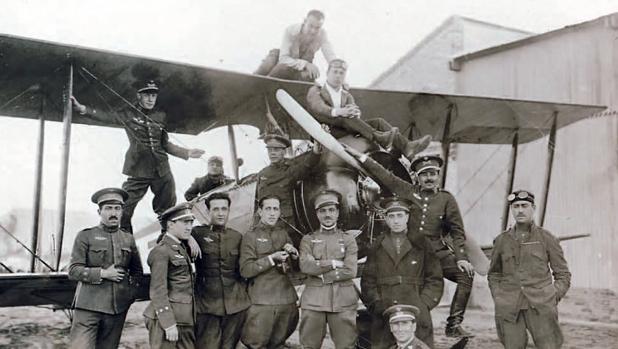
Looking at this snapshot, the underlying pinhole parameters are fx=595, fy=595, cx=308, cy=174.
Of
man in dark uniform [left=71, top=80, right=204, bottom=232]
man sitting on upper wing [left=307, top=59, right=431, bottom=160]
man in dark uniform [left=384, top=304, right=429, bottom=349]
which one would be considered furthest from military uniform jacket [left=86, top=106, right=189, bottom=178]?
man in dark uniform [left=384, top=304, right=429, bottom=349]

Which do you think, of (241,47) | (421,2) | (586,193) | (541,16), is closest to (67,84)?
(241,47)

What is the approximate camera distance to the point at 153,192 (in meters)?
5.45

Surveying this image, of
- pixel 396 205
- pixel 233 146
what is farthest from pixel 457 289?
pixel 233 146

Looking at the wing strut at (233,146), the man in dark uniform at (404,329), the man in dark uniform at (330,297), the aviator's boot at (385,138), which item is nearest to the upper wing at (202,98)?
the wing strut at (233,146)

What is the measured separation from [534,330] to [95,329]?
10.5 feet

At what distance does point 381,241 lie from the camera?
15.0 feet

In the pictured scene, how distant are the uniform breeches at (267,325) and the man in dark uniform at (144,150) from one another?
63.0 inches

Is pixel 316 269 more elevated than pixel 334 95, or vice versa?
pixel 334 95

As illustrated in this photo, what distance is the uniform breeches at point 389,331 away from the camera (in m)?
4.36

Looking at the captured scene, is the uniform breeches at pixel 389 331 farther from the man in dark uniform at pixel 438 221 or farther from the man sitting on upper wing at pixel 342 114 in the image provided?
the man sitting on upper wing at pixel 342 114

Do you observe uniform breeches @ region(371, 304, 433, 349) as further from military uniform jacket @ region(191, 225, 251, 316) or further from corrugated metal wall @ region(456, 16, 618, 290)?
corrugated metal wall @ region(456, 16, 618, 290)

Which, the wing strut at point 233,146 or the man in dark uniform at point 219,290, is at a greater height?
the wing strut at point 233,146

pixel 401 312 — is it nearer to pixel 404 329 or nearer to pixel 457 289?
pixel 404 329

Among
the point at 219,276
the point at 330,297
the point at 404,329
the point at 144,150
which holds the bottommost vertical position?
the point at 404,329
